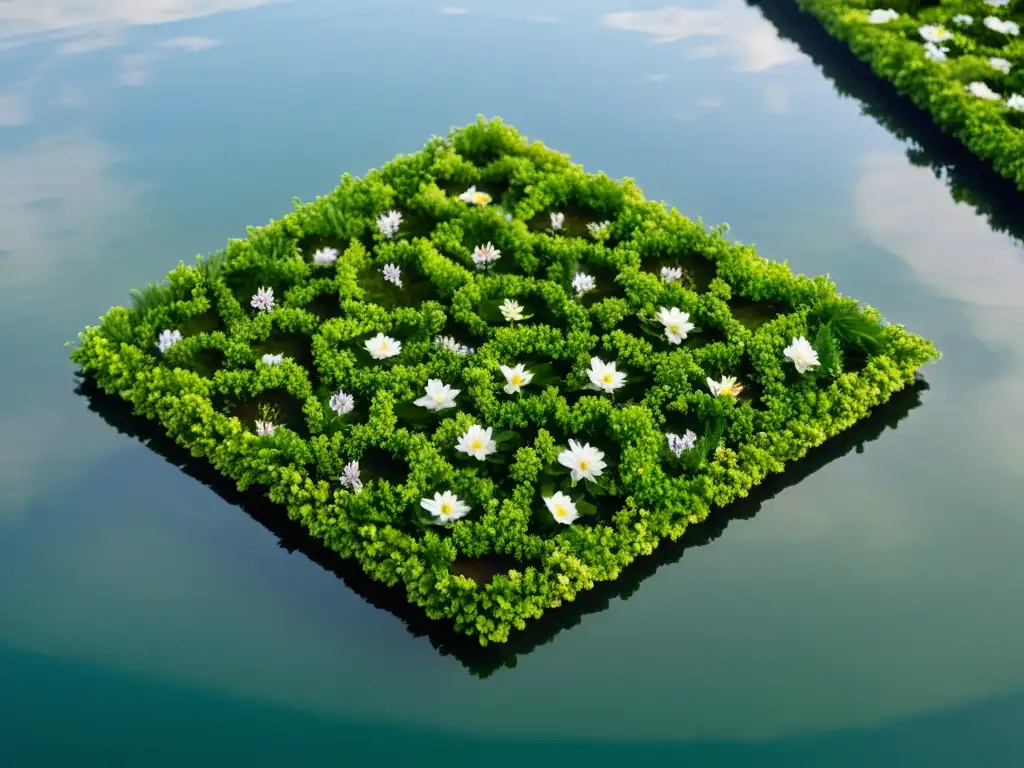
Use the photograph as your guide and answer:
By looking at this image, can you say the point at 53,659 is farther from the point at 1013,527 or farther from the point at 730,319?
the point at 1013,527

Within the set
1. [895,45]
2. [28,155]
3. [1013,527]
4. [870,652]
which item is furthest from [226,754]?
[895,45]

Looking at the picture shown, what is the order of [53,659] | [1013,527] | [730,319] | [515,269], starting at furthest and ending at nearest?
[515,269]
[730,319]
[1013,527]
[53,659]

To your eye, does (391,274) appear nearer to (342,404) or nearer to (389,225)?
(389,225)

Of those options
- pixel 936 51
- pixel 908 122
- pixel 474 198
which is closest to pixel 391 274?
pixel 474 198

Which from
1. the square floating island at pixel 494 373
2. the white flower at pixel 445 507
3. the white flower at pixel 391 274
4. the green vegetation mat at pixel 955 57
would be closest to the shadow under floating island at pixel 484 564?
the square floating island at pixel 494 373

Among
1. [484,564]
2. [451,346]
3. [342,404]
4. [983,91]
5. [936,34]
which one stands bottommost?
[484,564]

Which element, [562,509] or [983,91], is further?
[983,91]

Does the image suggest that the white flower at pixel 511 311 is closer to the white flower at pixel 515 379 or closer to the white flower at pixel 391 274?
the white flower at pixel 515 379

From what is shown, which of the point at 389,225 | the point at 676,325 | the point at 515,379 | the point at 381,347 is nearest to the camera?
the point at 515,379
